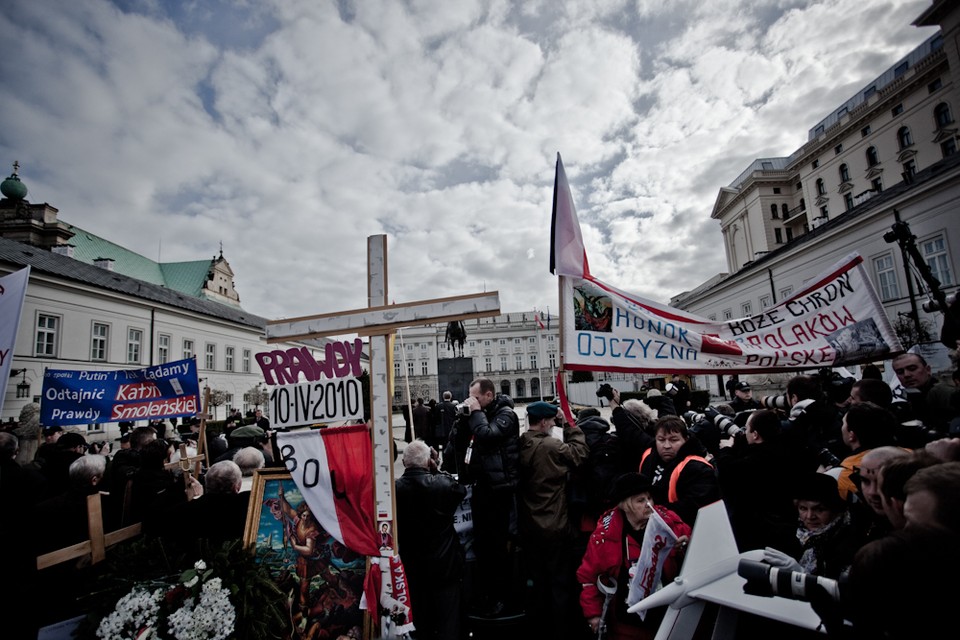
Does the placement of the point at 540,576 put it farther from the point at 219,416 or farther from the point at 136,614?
the point at 219,416

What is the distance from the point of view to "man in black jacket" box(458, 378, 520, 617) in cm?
357

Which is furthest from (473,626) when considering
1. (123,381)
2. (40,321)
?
(40,321)

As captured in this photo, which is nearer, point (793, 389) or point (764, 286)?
point (793, 389)

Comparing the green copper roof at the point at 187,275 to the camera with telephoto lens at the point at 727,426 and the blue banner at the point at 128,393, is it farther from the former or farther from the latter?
the camera with telephoto lens at the point at 727,426

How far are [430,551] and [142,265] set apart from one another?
56.3 metres

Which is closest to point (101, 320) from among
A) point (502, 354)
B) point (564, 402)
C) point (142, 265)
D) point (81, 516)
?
point (142, 265)

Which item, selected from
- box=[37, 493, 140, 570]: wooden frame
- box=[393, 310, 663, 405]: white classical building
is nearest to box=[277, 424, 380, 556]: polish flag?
box=[37, 493, 140, 570]: wooden frame

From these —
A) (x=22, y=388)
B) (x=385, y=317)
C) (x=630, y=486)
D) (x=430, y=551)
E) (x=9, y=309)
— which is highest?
(x=22, y=388)

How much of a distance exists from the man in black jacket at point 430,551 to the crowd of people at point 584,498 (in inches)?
0.4

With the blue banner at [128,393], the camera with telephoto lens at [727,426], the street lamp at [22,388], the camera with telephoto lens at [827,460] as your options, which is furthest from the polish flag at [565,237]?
the street lamp at [22,388]

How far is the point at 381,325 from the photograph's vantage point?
3.02 metres

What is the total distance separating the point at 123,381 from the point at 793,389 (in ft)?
30.3

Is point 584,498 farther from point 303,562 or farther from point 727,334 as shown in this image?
point 303,562

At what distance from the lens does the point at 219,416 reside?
112 feet
